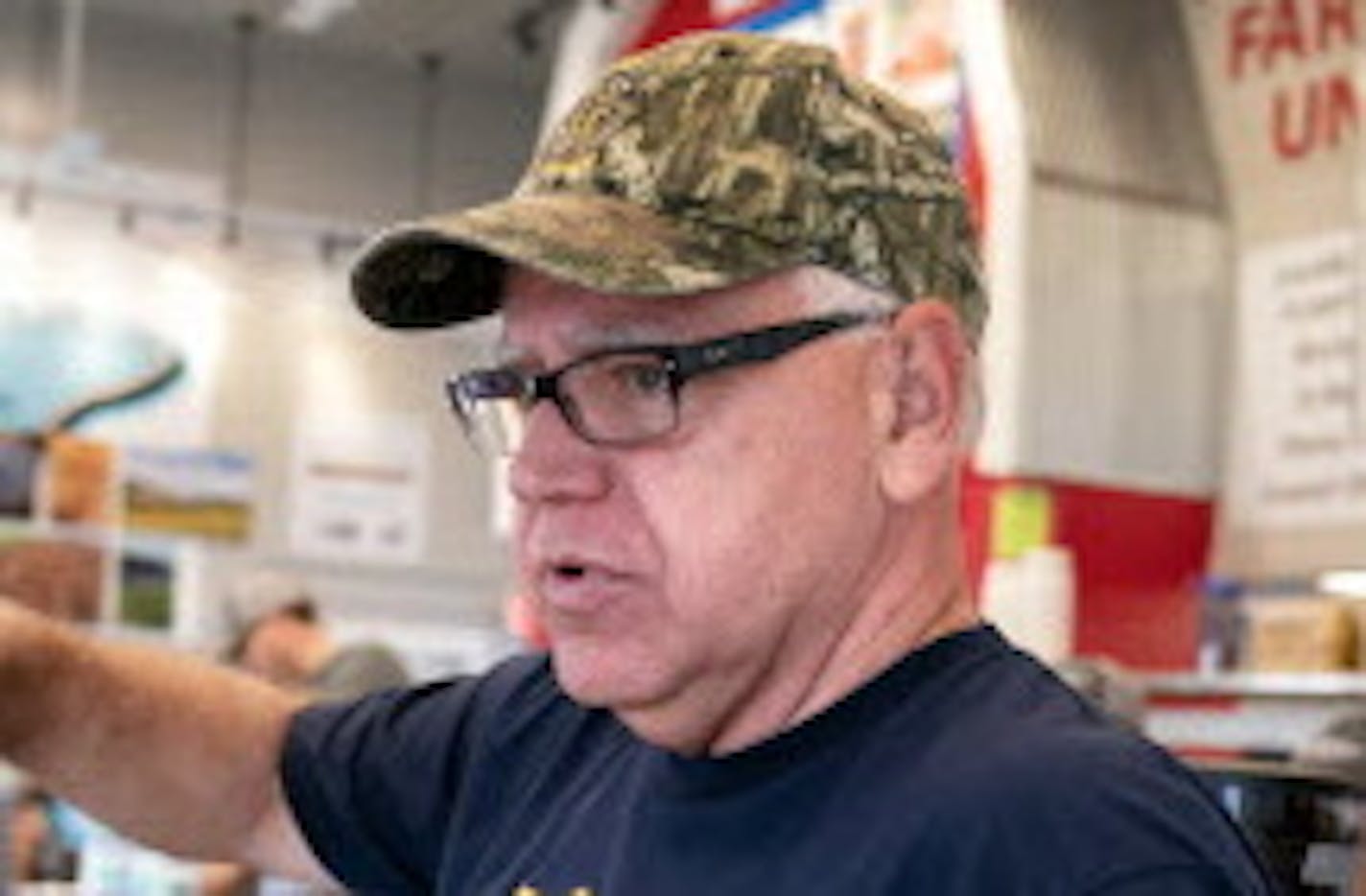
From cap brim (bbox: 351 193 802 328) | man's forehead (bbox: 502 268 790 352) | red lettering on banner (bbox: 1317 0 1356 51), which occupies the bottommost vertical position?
man's forehead (bbox: 502 268 790 352)

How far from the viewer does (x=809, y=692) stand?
4.13ft

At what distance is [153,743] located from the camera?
1686 mm

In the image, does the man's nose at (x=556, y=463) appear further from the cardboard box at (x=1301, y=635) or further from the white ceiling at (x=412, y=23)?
the white ceiling at (x=412, y=23)

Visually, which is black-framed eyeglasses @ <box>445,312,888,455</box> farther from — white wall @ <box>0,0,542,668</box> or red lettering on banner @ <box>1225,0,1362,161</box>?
white wall @ <box>0,0,542,668</box>

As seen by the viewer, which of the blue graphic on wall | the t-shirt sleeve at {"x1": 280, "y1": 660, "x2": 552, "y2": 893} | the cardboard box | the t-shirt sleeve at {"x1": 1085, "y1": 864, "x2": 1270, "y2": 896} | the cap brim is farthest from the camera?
the blue graphic on wall

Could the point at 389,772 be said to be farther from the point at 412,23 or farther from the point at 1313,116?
the point at 412,23

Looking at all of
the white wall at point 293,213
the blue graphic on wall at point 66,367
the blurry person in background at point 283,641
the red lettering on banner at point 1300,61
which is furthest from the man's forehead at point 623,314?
the white wall at point 293,213

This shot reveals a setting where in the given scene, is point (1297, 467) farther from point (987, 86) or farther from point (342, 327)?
point (342, 327)

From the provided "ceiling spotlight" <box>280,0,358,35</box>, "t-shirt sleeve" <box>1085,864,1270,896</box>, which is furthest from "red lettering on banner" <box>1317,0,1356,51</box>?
"ceiling spotlight" <box>280,0,358,35</box>

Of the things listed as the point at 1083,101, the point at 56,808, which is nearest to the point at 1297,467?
the point at 1083,101

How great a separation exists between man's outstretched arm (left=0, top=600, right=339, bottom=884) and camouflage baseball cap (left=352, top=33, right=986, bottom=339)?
0.56 metres

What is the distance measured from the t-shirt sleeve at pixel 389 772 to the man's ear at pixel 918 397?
0.46m

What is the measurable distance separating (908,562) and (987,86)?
2394mm

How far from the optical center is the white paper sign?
11.6 feet
